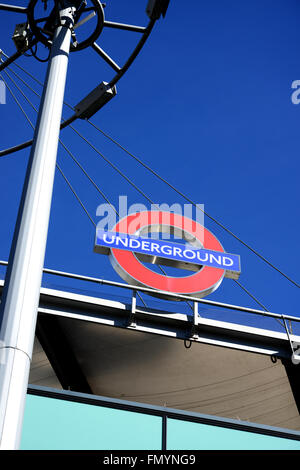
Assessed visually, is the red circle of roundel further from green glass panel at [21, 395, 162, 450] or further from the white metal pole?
the white metal pole

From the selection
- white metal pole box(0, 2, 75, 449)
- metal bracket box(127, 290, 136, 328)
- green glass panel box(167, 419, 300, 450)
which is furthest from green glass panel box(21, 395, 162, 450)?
white metal pole box(0, 2, 75, 449)

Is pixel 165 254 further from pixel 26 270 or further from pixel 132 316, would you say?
pixel 26 270

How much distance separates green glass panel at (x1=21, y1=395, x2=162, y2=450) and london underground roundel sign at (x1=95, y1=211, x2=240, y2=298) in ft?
14.4

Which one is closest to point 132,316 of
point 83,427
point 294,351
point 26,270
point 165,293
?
point 165,293

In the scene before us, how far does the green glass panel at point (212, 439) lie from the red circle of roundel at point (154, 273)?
4282mm

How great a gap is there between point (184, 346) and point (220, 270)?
2.49 meters

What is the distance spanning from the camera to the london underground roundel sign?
15.6 m

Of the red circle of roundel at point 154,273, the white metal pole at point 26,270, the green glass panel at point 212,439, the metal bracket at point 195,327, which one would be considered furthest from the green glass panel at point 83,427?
the white metal pole at point 26,270

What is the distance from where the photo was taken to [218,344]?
14539mm

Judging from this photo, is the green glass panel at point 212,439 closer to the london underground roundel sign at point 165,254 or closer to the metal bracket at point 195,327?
the metal bracket at point 195,327

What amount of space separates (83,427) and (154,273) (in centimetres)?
542

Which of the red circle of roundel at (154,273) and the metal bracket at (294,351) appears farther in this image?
the red circle of roundel at (154,273)

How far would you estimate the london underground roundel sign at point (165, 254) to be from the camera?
1557 centimetres

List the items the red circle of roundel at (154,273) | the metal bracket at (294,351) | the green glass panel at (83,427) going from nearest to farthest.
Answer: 1. the green glass panel at (83,427)
2. the metal bracket at (294,351)
3. the red circle of roundel at (154,273)
